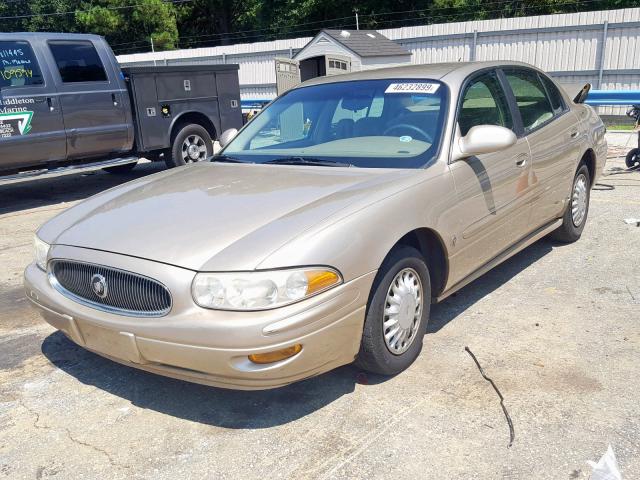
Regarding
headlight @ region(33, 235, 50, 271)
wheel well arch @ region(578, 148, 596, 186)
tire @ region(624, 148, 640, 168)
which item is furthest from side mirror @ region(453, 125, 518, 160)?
tire @ region(624, 148, 640, 168)

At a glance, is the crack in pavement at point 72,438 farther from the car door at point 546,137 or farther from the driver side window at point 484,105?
the car door at point 546,137

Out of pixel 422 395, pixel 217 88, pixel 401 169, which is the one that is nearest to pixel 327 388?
pixel 422 395

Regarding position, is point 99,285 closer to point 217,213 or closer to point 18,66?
point 217,213

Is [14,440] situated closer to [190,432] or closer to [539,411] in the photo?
[190,432]

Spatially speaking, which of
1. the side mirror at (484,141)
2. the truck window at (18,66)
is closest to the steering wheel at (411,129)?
the side mirror at (484,141)

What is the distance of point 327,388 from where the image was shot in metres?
3.34

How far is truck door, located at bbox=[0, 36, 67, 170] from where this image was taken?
25.2 feet

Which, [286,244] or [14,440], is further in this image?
[14,440]

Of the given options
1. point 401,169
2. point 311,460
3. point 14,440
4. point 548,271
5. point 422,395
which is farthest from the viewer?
point 548,271

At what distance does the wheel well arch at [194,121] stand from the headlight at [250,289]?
7.44 meters

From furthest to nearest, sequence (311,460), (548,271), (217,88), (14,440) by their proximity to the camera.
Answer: (217,88) < (548,271) < (14,440) < (311,460)

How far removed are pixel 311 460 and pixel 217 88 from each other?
848 cm

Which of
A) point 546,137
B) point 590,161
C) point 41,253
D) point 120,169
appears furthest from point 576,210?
point 120,169

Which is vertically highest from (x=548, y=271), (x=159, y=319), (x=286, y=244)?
(x=286, y=244)
